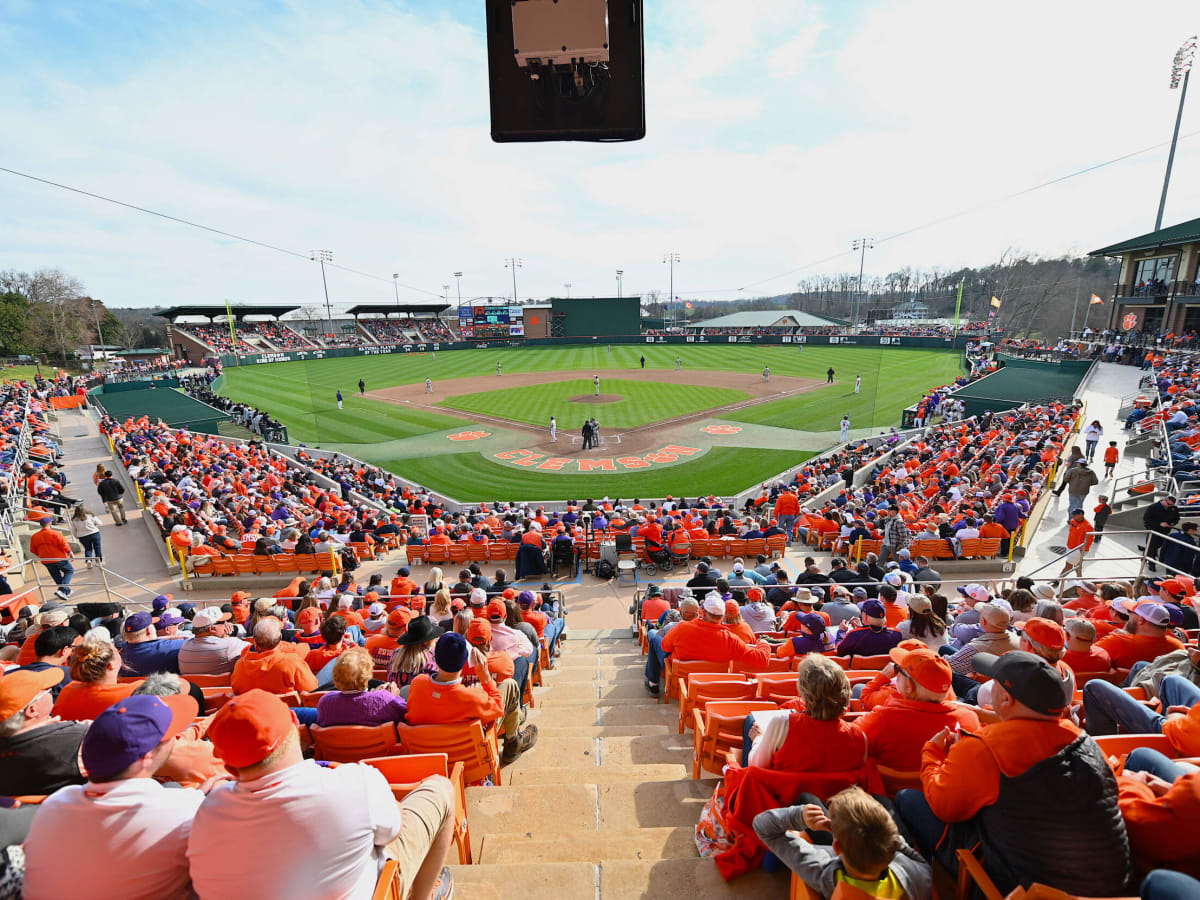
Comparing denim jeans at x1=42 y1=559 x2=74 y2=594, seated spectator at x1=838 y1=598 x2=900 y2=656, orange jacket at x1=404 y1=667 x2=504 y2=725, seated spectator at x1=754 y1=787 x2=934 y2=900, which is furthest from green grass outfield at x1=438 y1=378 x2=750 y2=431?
seated spectator at x1=754 y1=787 x2=934 y2=900

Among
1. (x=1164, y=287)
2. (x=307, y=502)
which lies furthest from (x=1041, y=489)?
(x=1164, y=287)

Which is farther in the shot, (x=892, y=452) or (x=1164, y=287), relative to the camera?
(x=1164, y=287)

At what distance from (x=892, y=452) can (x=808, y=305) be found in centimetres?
11739

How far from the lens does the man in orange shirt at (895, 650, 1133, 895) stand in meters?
2.12

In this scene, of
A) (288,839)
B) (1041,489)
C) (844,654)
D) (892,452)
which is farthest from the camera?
(892,452)

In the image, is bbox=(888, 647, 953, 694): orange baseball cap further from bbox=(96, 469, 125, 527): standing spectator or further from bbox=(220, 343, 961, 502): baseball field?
bbox=(96, 469, 125, 527): standing spectator

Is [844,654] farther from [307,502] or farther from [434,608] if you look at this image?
[307,502]

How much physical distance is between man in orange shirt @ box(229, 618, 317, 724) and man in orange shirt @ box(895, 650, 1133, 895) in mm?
4355

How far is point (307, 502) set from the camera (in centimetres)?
1664

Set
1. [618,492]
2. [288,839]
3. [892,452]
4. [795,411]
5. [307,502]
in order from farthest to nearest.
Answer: [795,411] → [892,452] → [618,492] → [307,502] → [288,839]

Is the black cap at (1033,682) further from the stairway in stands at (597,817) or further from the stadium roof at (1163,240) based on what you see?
the stadium roof at (1163,240)

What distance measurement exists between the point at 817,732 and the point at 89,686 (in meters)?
4.48

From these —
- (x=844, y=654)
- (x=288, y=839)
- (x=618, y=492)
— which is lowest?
(x=618, y=492)

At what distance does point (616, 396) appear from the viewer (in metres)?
35.6
